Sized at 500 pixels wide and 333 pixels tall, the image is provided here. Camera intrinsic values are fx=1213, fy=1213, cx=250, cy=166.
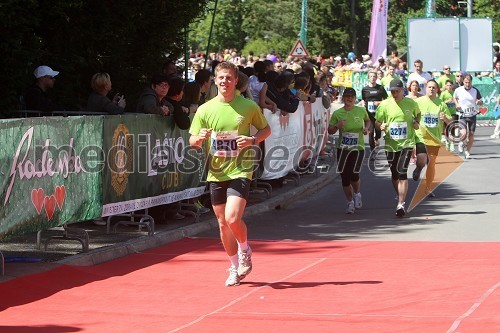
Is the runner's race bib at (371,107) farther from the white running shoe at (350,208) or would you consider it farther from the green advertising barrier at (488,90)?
the green advertising barrier at (488,90)

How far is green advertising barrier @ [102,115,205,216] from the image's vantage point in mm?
13992

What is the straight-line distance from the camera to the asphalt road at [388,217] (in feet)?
51.0

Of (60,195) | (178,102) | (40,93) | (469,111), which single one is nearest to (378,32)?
(469,111)

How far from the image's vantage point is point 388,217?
57.4ft

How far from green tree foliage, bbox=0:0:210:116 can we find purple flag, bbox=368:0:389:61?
100 ft

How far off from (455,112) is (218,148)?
16949 millimetres

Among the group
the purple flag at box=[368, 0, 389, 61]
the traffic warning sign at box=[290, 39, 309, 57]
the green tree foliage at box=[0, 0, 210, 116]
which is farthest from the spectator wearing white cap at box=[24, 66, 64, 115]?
the purple flag at box=[368, 0, 389, 61]

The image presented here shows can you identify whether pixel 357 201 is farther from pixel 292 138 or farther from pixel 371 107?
pixel 371 107

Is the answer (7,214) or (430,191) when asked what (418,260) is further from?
(430,191)

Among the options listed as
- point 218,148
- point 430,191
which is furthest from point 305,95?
point 218,148

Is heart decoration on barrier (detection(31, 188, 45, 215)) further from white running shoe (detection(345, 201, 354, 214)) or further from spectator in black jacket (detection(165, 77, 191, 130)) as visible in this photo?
white running shoe (detection(345, 201, 354, 214))

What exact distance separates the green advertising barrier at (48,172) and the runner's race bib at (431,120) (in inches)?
305

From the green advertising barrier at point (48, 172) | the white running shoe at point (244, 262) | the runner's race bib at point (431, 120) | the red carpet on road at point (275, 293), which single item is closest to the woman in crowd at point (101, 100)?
the green advertising barrier at point (48, 172)

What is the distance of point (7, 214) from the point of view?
1173 centimetres
